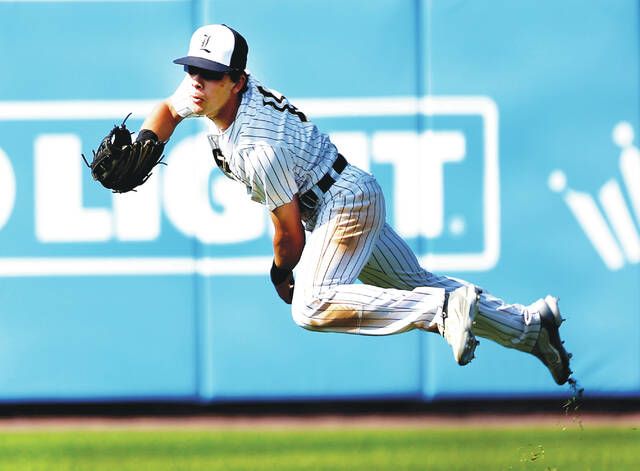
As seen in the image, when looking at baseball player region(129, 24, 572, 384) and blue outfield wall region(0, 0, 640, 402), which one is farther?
blue outfield wall region(0, 0, 640, 402)

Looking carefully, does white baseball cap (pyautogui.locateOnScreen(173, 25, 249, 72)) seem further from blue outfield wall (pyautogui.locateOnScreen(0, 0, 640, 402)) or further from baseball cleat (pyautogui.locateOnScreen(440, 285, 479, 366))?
blue outfield wall (pyautogui.locateOnScreen(0, 0, 640, 402))

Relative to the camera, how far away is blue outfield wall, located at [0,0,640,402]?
20.7 ft

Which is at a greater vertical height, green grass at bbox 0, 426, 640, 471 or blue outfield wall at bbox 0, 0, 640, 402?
blue outfield wall at bbox 0, 0, 640, 402

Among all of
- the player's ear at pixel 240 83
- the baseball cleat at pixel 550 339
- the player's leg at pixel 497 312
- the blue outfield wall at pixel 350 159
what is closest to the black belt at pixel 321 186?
the player's leg at pixel 497 312

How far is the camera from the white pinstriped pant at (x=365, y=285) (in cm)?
423

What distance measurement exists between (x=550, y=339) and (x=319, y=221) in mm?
907

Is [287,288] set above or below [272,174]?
below

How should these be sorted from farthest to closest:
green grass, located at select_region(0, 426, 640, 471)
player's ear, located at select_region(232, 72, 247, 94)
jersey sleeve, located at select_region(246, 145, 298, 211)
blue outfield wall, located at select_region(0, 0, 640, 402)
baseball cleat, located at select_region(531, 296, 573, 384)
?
blue outfield wall, located at select_region(0, 0, 640, 402) → green grass, located at select_region(0, 426, 640, 471) → baseball cleat, located at select_region(531, 296, 573, 384) → player's ear, located at select_region(232, 72, 247, 94) → jersey sleeve, located at select_region(246, 145, 298, 211)

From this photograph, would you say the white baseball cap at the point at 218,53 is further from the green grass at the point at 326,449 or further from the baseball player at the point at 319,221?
the green grass at the point at 326,449

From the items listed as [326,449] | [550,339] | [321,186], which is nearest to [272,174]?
[321,186]

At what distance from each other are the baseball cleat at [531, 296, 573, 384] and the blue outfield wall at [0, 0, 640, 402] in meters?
1.72

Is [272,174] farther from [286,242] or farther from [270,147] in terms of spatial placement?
[286,242]

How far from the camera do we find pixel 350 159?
6.39 metres

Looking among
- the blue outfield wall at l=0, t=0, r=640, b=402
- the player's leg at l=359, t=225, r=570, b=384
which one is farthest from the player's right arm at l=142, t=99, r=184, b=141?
→ the blue outfield wall at l=0, t=0, r=640, b=402
